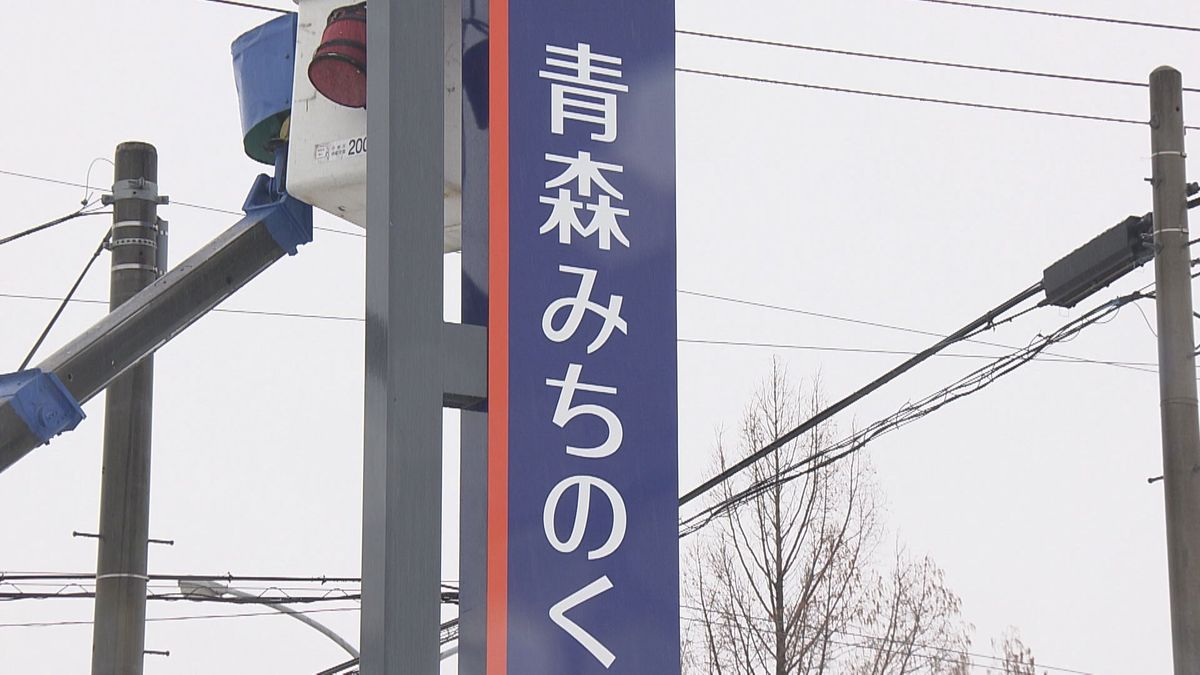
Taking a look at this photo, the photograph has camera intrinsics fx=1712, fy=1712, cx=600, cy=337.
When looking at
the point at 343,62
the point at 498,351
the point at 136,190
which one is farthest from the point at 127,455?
the point at 498,351

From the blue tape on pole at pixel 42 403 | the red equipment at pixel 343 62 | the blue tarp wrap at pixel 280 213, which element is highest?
the blue tarp wrap at pixel 280 213

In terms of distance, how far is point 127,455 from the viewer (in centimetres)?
1054

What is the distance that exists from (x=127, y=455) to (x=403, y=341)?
680cm

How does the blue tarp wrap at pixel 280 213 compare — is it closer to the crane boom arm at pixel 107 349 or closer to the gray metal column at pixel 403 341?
the crane boom arm at pixel 107 349

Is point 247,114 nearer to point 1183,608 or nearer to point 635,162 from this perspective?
point 635,162

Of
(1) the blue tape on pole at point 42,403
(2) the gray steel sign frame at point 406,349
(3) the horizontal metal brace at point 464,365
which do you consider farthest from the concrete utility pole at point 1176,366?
(2) the gray steel sign frame at point 406,349

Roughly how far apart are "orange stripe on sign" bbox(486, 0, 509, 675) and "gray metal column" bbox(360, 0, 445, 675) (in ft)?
0.62

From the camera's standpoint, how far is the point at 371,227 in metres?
4.33

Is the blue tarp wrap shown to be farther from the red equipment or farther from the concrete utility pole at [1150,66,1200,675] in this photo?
the concrete utility pole at [1150,66,1200,675]

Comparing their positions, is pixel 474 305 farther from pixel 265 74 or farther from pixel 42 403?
pixel 42 403

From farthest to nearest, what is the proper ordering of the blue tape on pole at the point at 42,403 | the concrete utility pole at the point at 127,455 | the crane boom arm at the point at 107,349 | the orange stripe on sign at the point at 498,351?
the concrete utility pole at the point at 127,455, the blue tape on pole at the point at 42,403, the crane boom arm at the point at 107,349, the orange stripe on sign at the point at 498,351

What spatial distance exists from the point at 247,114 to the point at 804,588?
1714cm

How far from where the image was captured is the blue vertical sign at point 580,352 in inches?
173

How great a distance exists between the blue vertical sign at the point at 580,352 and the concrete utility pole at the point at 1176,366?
730 centimetres
